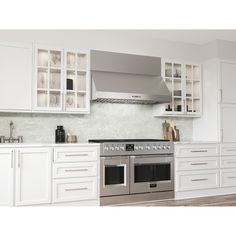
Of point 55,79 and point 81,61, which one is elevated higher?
point 81,61

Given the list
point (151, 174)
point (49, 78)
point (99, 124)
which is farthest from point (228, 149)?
point (49, 78)

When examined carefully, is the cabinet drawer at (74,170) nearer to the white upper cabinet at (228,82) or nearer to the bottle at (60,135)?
the bottle at (60,135)

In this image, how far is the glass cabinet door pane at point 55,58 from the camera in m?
4.10

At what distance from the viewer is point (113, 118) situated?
4695 millimetres

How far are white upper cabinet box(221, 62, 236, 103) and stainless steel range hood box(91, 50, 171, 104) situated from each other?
1014 millimetres

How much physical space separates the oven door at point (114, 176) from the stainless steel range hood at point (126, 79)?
2.97 ft

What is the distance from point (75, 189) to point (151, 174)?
1.15 meters

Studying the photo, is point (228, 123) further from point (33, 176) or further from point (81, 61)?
point (33, 176)

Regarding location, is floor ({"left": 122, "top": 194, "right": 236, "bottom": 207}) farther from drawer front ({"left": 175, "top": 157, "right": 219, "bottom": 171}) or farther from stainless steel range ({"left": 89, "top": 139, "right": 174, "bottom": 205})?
drawer front ({"left": 175, "top": 157, "right": 219, "bottom": 171})

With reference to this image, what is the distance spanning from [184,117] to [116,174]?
6.17ft

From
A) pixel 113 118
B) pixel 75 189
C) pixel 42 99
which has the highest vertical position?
pixel 42 99

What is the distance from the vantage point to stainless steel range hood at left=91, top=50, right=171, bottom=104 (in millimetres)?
4262
